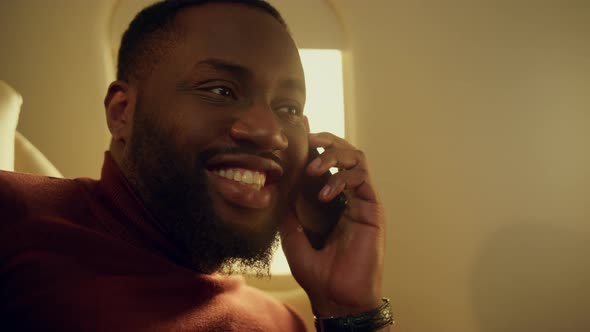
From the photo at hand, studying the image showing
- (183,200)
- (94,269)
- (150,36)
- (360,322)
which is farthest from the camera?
(360,322)

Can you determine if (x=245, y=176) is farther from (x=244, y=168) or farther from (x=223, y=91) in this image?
(x=223, y=91)

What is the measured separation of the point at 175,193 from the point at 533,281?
48.7 inches

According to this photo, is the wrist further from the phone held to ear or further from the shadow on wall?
the shadow on wall

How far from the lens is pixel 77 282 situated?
521mm

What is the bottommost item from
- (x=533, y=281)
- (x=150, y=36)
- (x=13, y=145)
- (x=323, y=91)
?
(x=533, y=281)

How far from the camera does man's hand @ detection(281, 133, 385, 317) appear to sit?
88 centimetres

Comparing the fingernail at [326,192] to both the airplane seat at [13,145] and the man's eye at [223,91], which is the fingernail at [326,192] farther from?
the airplane seat at [13,145]

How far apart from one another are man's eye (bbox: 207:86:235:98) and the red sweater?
22cm

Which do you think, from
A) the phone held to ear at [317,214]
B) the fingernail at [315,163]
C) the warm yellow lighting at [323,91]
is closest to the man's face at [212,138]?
the fingernail at [315,163]

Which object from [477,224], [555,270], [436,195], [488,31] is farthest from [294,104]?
[555,270]

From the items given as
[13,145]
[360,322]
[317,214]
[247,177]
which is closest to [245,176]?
[247,177]

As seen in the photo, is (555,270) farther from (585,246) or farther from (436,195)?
(436,195)

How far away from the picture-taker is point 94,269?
0.55 m

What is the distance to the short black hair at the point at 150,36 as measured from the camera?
72cm
